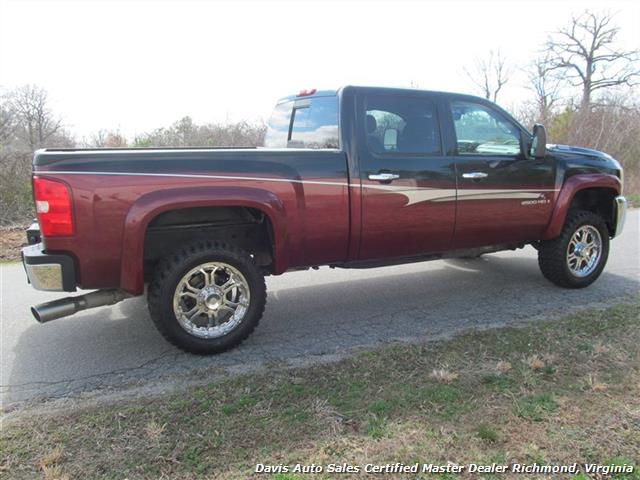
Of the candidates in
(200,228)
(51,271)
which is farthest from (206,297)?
(51,271)

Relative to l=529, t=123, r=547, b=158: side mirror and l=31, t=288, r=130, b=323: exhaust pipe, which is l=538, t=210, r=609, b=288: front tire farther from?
l=31, t=288, r=130, b=323: exhaust pipe

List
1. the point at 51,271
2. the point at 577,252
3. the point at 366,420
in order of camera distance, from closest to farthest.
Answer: the point at 366,420
the point at 51,271
the point at 577,252

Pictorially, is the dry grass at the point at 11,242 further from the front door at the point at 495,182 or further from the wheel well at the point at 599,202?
the wheel well at the point at 599,202

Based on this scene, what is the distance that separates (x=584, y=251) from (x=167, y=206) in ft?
14.7

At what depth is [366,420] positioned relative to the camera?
2900mm

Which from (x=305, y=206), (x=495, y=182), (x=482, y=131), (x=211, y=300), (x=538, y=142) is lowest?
(x=211, y=300)

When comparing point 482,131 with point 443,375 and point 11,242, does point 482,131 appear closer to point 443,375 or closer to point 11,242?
point 443,375

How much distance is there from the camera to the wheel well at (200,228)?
3945mm

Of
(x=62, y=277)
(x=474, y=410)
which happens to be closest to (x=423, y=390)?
(x=474, y=410)

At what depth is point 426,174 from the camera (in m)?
4.54

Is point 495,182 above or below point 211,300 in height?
above

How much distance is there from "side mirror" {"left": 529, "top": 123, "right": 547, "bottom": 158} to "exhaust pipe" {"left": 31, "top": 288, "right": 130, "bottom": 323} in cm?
402

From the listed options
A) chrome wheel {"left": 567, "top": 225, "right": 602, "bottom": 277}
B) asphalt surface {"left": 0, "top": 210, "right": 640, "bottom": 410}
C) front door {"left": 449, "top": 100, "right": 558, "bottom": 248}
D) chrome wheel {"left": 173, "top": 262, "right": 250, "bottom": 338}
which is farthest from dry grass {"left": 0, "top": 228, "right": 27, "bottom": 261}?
chrome wheel {"left": 567, "top": 225, "right": 602, "bottom": 277}

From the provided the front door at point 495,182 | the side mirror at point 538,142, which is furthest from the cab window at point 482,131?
the side mirror at point 538,142
